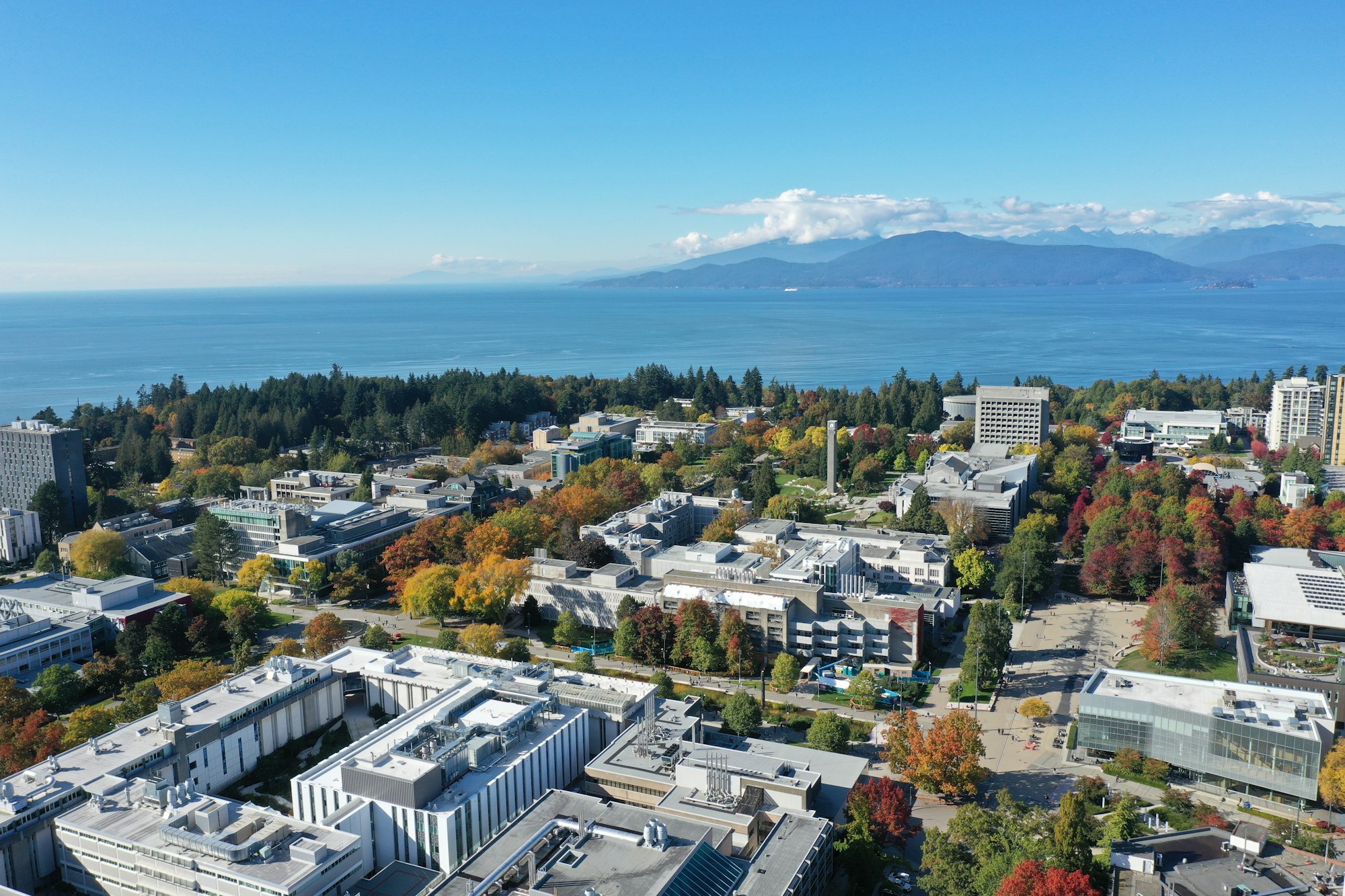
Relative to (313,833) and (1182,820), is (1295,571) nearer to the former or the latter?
(1182,820)

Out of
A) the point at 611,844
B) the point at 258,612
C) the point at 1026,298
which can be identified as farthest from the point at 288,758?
the point at 1026,298

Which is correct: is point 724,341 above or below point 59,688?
above

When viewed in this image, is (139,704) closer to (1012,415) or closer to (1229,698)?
(1229,698)

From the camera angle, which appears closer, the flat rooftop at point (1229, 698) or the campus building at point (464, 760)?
the campus building at point (464, 760)

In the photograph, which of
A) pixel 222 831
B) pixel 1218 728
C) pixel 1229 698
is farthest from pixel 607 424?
pixel 222 831

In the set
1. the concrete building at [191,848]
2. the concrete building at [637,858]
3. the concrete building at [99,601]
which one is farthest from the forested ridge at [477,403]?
the concrete building at [637,858]

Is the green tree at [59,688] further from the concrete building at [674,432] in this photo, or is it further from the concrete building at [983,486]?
the concrete building at [674,432]

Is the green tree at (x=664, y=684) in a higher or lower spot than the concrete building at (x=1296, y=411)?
lower
